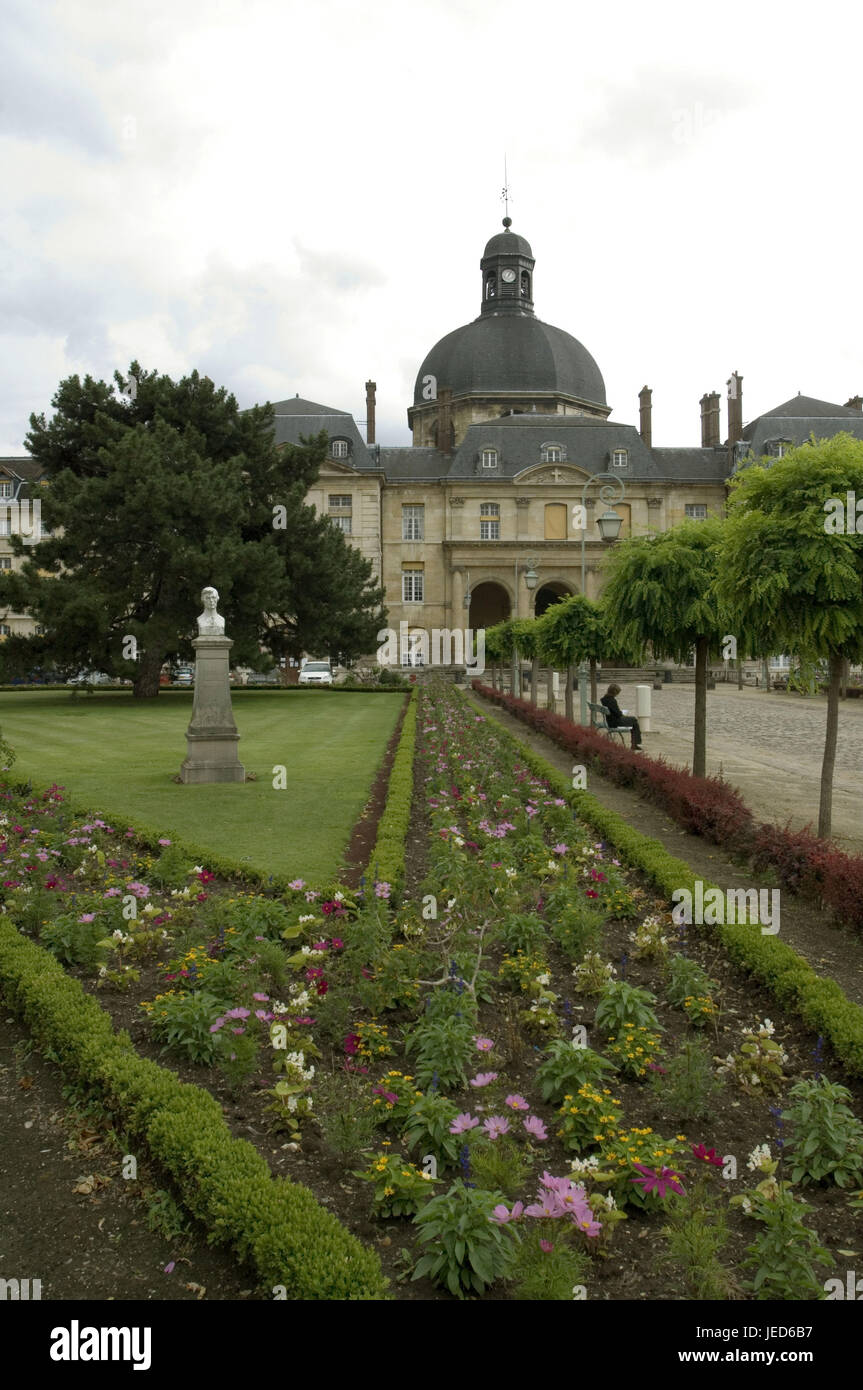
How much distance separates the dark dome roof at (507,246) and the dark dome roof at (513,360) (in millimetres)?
5153

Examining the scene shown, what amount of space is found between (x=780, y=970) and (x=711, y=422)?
63.4 m

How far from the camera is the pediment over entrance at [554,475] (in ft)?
191

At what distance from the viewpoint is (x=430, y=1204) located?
3600 millimetres

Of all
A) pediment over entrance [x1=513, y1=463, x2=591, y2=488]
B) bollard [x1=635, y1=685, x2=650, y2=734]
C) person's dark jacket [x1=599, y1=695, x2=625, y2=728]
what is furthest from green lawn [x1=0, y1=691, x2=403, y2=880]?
pediment over entrance [x1=513, y1=463, x2=591, y2=488]

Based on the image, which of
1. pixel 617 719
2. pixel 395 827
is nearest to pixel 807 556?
pixel 395 827

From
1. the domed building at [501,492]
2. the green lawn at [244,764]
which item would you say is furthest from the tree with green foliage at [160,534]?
the domed building at [501,492]

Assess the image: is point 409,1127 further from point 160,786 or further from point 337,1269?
point 160,786

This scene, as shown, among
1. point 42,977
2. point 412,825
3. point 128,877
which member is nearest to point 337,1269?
point 42,977

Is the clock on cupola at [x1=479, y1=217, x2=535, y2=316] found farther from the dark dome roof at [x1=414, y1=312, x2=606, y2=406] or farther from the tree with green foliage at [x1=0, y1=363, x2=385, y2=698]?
the tree with green foliage at [x1=0, y1=363, x2=385, y2=698]

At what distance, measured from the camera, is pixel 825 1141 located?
4.23 m

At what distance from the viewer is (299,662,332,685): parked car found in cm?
4650

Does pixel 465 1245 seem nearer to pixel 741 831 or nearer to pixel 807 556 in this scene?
pixel 741 831

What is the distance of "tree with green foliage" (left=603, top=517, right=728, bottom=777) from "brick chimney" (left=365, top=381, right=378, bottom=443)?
53.0 m
